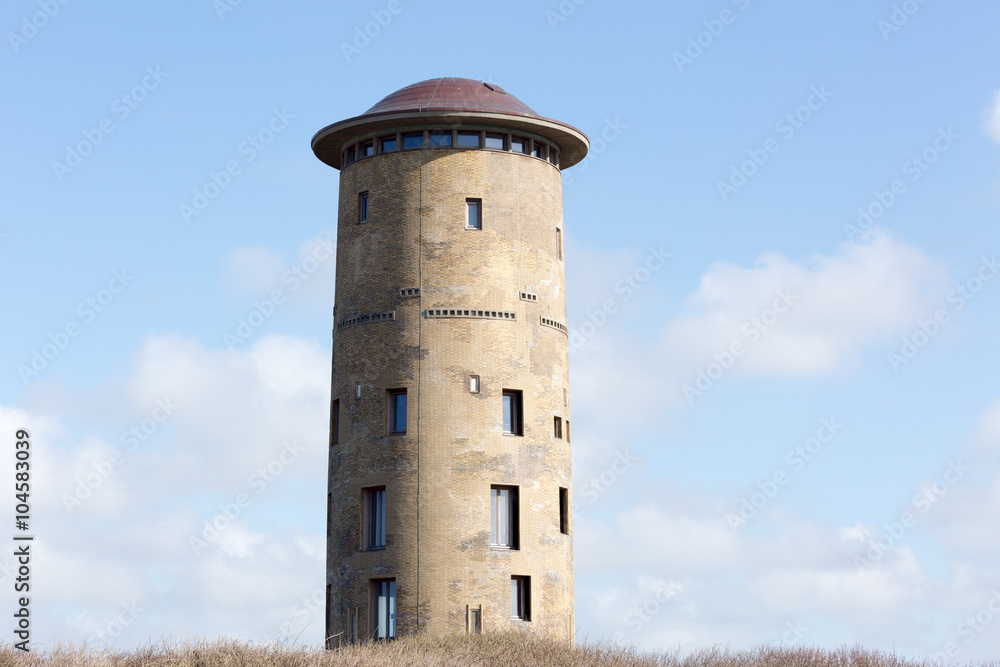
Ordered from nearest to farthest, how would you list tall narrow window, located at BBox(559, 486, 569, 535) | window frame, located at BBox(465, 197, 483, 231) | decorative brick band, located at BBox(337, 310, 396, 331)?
decorative brick band, located at BBox(337, 310, 396, 331) < window frame, located at BBox(465, 197, 483, 231) < tall narrow window, located at BBox(559, 486, 569, 535)

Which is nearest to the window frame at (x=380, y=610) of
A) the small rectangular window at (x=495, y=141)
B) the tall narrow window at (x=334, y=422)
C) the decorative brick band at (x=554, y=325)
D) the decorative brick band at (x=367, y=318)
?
the tall narrow window at (x=334, y=422)

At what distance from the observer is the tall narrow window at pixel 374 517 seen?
45.2 m

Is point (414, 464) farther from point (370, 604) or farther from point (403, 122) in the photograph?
point (403, 122)

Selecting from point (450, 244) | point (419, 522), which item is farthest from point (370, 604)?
point (450, 244)

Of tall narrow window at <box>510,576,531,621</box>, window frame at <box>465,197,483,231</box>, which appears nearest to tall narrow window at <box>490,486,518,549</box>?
tall narrow window at <box>510,576,531,621</box>

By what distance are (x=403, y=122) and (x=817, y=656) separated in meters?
21.1

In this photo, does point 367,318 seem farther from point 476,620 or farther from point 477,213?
point 476,620

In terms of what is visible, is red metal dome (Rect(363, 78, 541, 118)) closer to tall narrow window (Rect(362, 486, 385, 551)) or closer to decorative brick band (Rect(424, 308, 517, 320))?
decorative brick band (Rect(424, 308, 517, 320))

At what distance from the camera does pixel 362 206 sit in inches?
1900

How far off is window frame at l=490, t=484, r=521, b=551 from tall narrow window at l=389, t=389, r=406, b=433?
3.52m

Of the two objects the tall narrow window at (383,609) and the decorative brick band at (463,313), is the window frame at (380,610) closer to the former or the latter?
the tall narrow window at (383,609)

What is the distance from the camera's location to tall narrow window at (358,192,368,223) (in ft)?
158

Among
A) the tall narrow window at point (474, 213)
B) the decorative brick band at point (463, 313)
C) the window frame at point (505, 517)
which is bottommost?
the window frame at point (505, 517)

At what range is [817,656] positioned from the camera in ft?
143
